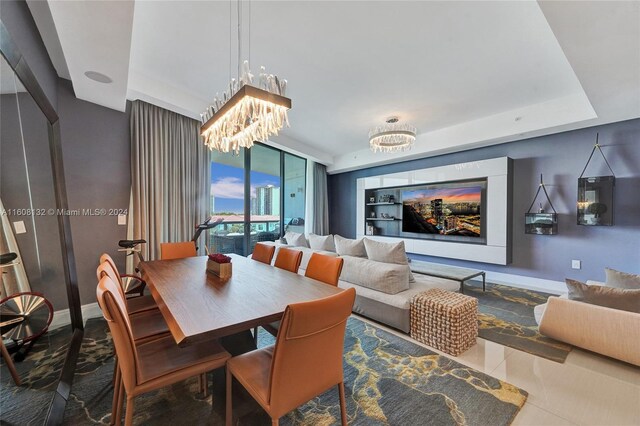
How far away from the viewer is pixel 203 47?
2.71 m

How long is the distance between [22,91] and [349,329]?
3.31 metres

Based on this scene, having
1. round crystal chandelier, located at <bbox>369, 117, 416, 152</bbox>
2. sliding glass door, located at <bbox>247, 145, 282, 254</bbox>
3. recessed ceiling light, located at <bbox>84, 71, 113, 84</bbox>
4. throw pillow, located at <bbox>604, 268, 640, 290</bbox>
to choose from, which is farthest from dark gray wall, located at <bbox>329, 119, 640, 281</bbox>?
recessed ceiling light, located at <bbox>84, 71, 113, 84</bbox>

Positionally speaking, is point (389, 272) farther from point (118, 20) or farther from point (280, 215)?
point (280, 215)

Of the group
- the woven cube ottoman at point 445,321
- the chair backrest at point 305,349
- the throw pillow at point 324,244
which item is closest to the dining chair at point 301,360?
the chair backrest at point 305,349

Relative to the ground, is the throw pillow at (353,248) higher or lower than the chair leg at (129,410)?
higher

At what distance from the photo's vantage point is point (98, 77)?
103 inches

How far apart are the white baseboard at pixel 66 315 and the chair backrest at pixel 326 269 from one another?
2358mm

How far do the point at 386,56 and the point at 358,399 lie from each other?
323 centimetres

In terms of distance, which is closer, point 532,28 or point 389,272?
point 532,28

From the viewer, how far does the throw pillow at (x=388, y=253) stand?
2.84 meters

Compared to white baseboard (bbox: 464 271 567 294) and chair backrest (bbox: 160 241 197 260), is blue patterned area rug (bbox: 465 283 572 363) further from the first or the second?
chair backrest (bbox: 160 241 197 260)

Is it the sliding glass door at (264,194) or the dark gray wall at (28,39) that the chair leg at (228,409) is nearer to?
the dark gray wall at (28,39)

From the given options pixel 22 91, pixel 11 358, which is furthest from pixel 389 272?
pixel 22 91

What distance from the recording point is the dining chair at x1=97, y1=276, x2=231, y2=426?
1116 mm
